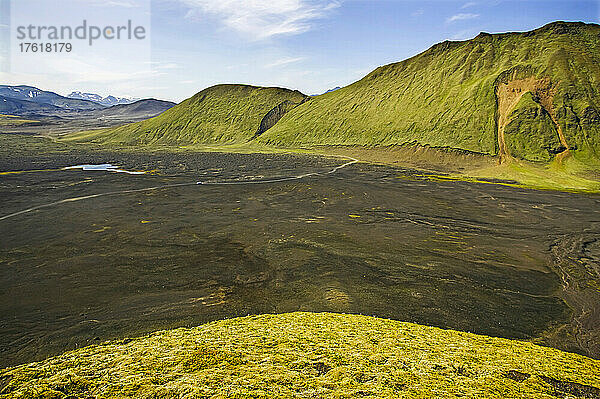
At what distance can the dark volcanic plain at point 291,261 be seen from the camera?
42.0 feet

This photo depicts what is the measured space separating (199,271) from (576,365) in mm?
14327

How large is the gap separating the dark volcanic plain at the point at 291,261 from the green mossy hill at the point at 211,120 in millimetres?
77651

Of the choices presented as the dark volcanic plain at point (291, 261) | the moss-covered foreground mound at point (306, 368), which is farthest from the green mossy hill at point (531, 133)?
the moss-covered foreground mound at point (306, 368)

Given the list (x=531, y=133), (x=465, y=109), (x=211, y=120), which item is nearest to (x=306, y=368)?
(x=531, y=133)

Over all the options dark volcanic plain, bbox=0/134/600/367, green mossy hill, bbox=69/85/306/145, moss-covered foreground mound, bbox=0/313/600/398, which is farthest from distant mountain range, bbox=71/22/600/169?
moss-covered foreground mound, bbox=0/313/600/398

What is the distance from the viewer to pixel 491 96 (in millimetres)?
67188

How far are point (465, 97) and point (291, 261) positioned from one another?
66739mm

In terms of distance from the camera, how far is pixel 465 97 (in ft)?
234

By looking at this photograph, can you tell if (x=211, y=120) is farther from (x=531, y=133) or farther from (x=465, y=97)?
(x=531, y=133)

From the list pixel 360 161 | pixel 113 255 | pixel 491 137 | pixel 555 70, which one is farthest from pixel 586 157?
pixel 113 255

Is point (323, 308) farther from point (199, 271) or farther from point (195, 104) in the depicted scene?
point (195, 104)

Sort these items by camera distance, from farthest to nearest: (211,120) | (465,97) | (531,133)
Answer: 1. (211,120)
2. (465,97)
3. (531,133)

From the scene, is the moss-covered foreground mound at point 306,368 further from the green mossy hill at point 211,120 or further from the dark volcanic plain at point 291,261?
the green mossy hill at point 211,120

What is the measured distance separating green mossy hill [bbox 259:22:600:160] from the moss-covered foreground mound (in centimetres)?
5604
